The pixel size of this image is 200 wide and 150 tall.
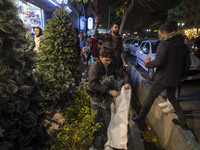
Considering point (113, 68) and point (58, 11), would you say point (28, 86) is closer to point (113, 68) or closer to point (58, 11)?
point (113, 68)

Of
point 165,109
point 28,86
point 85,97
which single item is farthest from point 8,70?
point 165,109

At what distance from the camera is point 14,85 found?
1705 mm

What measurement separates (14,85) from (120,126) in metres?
1.64

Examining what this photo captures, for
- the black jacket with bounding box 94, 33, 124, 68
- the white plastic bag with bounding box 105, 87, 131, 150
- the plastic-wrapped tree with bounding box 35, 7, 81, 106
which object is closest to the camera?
the white plastic bag with bounding box 105, 87, 131, 150

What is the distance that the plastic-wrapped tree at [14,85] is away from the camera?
1.64 metres

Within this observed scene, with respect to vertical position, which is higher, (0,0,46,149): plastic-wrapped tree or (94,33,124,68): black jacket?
(94,33,124,68): black jacket

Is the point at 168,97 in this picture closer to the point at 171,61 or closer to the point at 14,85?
the point at 171,61

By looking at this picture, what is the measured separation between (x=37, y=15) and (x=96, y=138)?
7810mm

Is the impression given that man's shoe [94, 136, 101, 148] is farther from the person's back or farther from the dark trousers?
the person's back

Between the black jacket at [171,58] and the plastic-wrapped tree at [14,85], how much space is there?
2.41m

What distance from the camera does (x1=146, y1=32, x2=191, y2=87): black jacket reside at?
2.82 m

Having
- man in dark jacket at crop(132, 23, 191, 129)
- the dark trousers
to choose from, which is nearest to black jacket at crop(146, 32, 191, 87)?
man in dark jacket at crop(132, 23, 191, 129)

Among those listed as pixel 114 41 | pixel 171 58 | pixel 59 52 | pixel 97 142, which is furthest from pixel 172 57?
pixel 59 52

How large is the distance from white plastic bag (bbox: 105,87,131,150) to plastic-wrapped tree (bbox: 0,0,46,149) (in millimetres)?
1162
